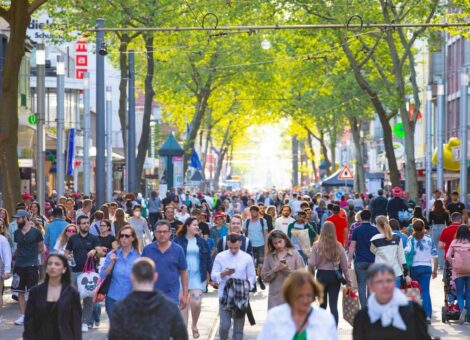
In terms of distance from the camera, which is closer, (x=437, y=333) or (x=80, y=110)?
(x=437, y=333)

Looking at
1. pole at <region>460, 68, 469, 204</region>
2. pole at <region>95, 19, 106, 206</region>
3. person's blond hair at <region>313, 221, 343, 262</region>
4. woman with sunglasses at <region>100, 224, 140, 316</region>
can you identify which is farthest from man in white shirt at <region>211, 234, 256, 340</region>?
pole at <region>460, 68, 469, 204</region>

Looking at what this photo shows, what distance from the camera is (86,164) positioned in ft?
131

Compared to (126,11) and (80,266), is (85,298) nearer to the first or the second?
(80,266)

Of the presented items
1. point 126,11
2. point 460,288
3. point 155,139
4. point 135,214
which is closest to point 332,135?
point 155,139

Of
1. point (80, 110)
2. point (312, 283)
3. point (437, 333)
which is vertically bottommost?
point (437, 333)

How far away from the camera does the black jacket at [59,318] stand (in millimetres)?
10250

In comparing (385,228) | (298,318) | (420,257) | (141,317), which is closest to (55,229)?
(385,228)

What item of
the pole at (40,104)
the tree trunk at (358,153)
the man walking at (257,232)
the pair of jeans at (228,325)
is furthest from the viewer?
the tree trunk at (358,153)

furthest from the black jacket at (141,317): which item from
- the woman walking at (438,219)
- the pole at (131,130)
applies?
the pole at (131,130)

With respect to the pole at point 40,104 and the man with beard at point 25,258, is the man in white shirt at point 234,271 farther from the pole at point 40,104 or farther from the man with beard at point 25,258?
the pole at point 40,104

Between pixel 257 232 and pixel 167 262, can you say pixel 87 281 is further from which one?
pixel 257 232

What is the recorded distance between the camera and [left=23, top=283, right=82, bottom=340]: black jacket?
1025cm

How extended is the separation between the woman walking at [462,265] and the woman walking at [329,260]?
225cm

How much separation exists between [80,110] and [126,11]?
110 ft
